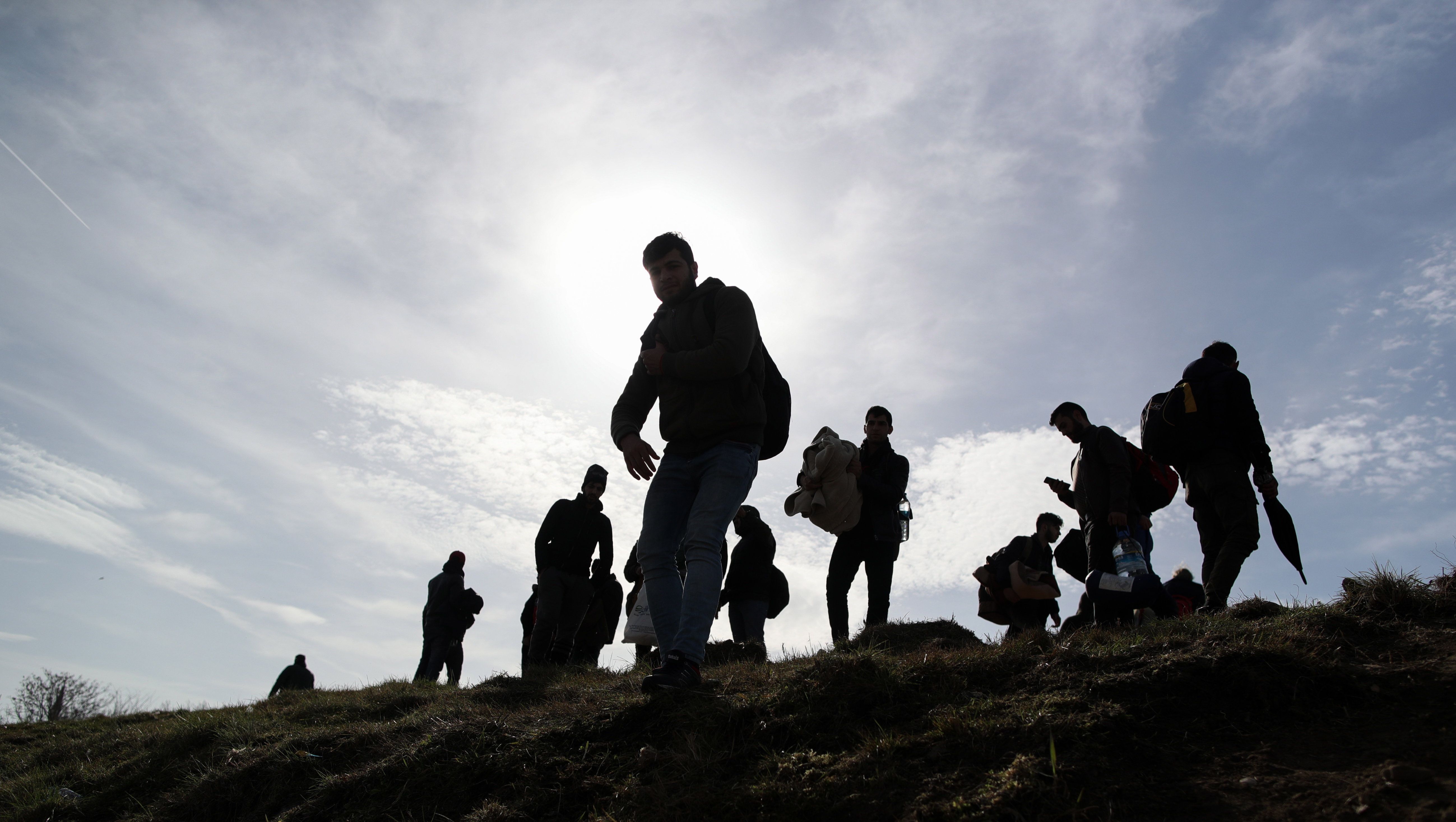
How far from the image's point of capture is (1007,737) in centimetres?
262

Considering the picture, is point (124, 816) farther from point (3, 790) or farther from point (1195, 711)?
point (1195, 711)

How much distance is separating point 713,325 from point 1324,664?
2777 millimetres

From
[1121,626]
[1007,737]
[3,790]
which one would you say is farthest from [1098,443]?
[3,790]

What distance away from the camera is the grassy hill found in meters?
2.23

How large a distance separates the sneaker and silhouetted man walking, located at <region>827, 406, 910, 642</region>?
114 inches

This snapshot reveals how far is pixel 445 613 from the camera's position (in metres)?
9.70

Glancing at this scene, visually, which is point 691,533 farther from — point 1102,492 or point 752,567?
point 752,567

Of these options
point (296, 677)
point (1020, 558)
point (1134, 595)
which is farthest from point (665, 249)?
point (296, 677)

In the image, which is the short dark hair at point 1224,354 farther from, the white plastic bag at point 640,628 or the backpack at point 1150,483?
the white plastic bag at point 640,628

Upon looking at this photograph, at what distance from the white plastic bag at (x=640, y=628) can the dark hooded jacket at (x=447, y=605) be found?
102 inches

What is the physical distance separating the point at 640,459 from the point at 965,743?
2051mm

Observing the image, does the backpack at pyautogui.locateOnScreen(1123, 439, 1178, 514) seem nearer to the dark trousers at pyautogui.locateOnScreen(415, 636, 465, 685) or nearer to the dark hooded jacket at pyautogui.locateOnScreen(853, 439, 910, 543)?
the dark hooded jacket at pyautogui.locateOnScreen(853, 439, 910, 543)

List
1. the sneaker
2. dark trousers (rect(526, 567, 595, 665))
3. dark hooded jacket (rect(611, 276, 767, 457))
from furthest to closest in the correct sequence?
dark trousers (rect(526, 567, 595, 665)) → dark hooded jacket (rect(611, 276, 767, 457)) → the sneaker

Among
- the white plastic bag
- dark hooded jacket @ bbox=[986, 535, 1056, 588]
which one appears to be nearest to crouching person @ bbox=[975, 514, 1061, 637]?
dark hooded jacket @ bbox=[986, 535, 1056, 588]
